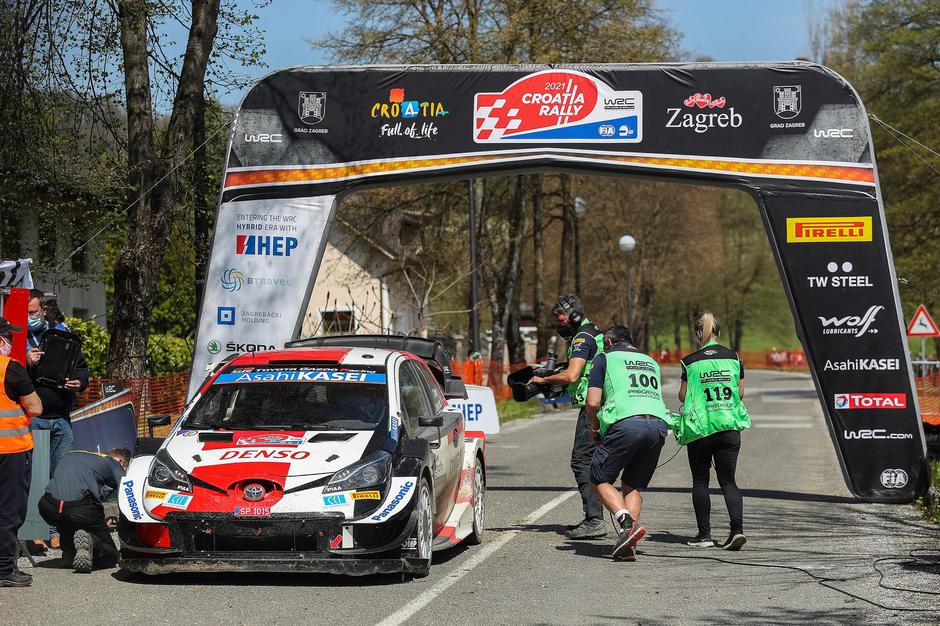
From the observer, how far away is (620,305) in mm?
63062

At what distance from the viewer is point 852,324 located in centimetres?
1393

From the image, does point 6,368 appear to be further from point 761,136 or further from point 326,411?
point 761,136

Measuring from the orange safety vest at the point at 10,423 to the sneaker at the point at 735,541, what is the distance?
533 cm

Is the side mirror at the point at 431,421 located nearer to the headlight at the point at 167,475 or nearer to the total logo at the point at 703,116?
the headlight at the point at 167,475

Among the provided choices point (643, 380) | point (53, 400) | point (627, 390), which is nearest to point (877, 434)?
point (643, 380)

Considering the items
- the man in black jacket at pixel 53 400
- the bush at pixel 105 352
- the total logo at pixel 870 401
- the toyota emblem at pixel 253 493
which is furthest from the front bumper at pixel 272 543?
the bush at pixel 105 352

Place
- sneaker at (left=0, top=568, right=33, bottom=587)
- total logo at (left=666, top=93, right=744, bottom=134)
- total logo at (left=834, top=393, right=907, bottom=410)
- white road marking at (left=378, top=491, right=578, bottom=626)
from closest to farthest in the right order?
white road marking at (left=378, top=491, right=578, bottom=626), sneaker at (left=0, top=568, right=33, bottom=587), total logo at (left=834, top=393, right=907, bottom=410), total logo at (left=666, top=93, right=744, bottom=134)

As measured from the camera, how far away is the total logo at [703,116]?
1454 cm

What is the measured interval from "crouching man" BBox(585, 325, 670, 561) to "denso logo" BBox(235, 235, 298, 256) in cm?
658

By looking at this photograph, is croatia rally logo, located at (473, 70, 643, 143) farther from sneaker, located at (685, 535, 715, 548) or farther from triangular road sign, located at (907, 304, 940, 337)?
triangular road sign, located at (907, 304, 940, 337)

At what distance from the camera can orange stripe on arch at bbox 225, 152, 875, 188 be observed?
46.5ft

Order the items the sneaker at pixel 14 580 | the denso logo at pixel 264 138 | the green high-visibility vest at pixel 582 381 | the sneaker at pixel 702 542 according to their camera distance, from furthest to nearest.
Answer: the denso logo at pixel 264 138
the green high-visibility vest at pixel 582 381
the sneaker at pixel 702 542
the sneaker at pixel 14 580

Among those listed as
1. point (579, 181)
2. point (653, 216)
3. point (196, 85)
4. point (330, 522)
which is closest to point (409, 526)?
point (330, 522)

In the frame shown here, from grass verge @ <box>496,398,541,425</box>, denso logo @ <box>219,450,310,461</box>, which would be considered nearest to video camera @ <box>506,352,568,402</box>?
denso logo @ <box>219,450,310,461</box>
